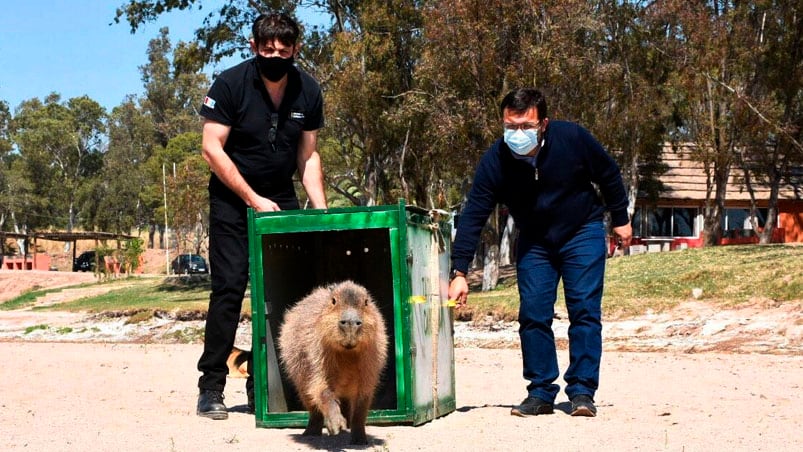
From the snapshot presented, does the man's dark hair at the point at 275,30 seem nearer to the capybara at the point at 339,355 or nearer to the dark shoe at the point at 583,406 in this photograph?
the capybara at the point at 339,355

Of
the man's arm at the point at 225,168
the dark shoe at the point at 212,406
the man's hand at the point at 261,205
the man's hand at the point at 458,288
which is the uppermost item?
the man's arm at the point at 225,168

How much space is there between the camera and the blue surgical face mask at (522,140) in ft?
24.0

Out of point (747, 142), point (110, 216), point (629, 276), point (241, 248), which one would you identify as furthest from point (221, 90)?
point (110, 216)

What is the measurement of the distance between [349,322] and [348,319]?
0.7 inches

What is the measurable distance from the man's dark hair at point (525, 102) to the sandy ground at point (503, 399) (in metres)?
2.08

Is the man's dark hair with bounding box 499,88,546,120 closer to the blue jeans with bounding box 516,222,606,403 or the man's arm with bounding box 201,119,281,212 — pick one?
the blue jeans with bounding box 516,222,606,403

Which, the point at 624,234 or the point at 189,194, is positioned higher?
the point at 189,194

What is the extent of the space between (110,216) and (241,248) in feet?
272

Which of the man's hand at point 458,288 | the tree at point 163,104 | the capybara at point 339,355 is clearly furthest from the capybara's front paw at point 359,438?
the tree at point 163,104

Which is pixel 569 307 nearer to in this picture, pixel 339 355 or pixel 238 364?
pixel 339 355

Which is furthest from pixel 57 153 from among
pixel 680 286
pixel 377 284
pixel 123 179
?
pixel 377 284

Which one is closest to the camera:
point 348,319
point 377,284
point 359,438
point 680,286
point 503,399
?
point 348,319

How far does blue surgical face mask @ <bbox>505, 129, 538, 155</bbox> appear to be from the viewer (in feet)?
24.0

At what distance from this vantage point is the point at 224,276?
25.0 feet
